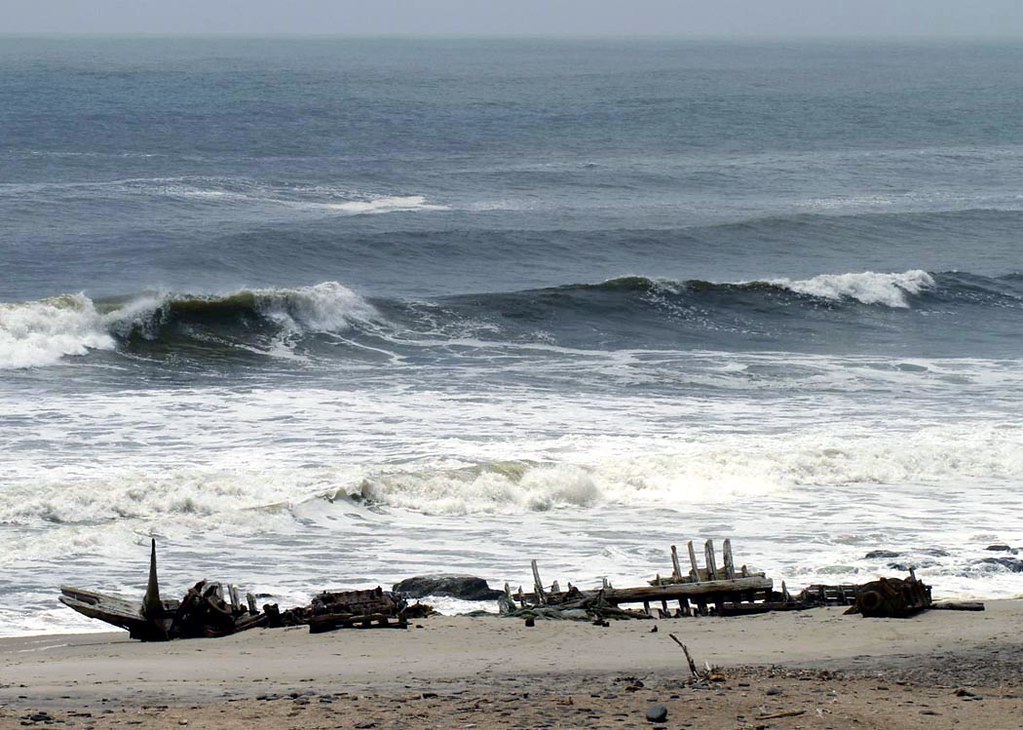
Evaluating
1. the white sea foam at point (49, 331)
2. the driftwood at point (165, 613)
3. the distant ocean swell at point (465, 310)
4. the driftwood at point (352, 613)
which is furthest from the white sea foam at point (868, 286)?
the driftwood at point (165, 613)

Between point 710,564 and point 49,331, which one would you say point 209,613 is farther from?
point 49,331

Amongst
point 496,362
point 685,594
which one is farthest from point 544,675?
point 496,362

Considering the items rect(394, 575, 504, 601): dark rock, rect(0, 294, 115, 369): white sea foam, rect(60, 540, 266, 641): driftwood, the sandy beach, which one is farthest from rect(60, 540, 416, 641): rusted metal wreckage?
rect(0, 294, 115, 369): white sea foam

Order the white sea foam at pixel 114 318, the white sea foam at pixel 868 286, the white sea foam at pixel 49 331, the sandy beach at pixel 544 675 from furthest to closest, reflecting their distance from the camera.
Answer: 1. the white sea foam at pixel 868 286
2. the white sea foam at pixel 114 318
3. the white sea foam at pixel 49 331
4. the sandy beach at pixel 544 675

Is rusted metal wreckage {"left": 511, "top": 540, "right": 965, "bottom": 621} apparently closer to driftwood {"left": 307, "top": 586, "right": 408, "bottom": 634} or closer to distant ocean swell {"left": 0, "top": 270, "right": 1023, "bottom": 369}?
driftwood {"left": 307, "top": 586, "right": 408, "bottom": 634}

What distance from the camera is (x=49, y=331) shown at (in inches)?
1339

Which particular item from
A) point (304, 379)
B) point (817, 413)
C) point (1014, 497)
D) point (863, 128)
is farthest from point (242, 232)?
point (863, 128)

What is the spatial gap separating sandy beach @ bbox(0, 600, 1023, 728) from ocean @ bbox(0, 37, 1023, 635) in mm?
2601

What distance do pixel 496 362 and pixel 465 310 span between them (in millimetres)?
4881

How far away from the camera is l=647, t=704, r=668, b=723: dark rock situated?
11.7m

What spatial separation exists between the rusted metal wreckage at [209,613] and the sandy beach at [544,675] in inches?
8.2

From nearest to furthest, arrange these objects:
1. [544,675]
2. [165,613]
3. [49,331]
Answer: [544,675]
[165,613]
[49,331]

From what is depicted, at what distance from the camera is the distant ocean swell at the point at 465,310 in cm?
3444

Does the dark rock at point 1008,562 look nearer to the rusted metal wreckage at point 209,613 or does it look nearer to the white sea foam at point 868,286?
the rusted metal wreckage at point 209,613
